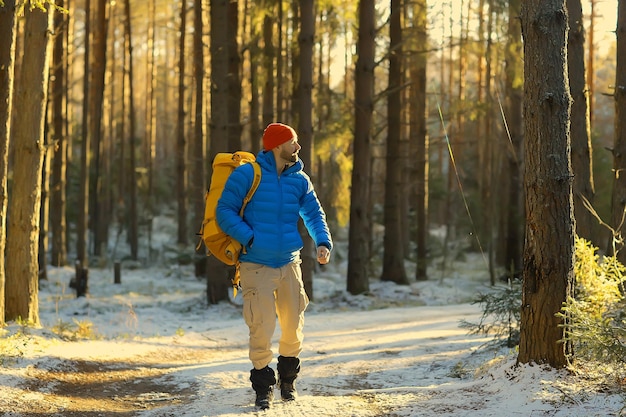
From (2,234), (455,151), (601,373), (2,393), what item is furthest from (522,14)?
(455,151)

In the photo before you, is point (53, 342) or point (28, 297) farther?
point (28, 297)

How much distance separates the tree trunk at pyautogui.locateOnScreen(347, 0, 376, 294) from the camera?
54.4ft

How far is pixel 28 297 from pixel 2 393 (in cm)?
369

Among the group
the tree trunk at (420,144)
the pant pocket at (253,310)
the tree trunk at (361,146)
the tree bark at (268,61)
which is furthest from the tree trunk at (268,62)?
the pant pocket at (253,310)

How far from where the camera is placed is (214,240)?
5.77m

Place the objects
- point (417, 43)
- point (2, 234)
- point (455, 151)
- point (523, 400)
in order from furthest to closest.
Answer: point (455, 151) → point (417, 43) → point (2, 234) → point (523, 400)

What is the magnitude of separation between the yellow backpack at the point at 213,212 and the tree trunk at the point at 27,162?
4666 millimetres

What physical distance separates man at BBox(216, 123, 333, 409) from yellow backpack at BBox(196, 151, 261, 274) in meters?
0.05

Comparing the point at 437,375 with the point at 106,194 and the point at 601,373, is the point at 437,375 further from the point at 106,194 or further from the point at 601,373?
the point at 106,194

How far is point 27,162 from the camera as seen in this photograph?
31.7ft

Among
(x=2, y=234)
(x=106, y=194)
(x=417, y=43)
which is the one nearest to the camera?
(x=2, y=234)

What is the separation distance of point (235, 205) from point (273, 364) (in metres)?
2.83

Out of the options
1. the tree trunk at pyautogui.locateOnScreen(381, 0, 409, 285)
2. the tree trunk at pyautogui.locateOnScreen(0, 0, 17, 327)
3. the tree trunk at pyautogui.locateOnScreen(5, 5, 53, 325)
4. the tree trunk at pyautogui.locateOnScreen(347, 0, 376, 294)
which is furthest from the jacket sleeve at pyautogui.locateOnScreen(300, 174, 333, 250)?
the tree trunk at pyautogui.locateOnScreen(381, 0, 409, 285)

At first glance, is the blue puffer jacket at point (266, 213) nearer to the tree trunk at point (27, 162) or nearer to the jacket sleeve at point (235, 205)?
the jacket sleeve at point (235, 205)
